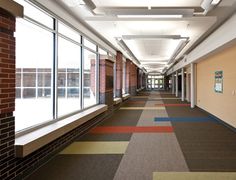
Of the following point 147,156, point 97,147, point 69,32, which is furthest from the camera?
point 69,32

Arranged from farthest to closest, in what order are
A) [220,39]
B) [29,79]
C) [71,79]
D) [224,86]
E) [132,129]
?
[224,86], [71,79], [132,129], [220,39], [29,79]

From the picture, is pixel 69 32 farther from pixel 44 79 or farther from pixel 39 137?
pixel 39 137

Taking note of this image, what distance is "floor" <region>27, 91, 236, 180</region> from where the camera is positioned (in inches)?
151

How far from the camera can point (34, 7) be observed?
4781 millimetres

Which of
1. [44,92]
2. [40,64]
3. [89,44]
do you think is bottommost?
[44,92]

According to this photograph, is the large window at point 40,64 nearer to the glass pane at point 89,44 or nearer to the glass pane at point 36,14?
the glass pane at point 36,14

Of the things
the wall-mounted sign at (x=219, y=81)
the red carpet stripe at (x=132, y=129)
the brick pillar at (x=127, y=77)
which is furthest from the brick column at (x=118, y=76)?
the red carpet stripe at (x=132, y=129)

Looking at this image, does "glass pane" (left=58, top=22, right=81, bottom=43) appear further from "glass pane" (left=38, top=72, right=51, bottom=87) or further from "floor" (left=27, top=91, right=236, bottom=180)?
"floor" (left=27, top=91, right=236, bottom=180)

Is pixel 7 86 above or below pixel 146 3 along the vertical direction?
below

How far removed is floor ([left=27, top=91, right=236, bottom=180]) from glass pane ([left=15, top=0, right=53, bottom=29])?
2.85 meters

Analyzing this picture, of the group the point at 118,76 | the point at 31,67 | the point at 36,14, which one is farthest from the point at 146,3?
the point at 118,76

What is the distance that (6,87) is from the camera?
3.39 metres

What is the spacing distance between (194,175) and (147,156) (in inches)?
45.6

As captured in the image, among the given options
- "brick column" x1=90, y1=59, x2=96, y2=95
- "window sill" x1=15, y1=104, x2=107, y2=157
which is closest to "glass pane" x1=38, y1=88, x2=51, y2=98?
"window sill" x1=15, y1=104, x2=107, y2=157
